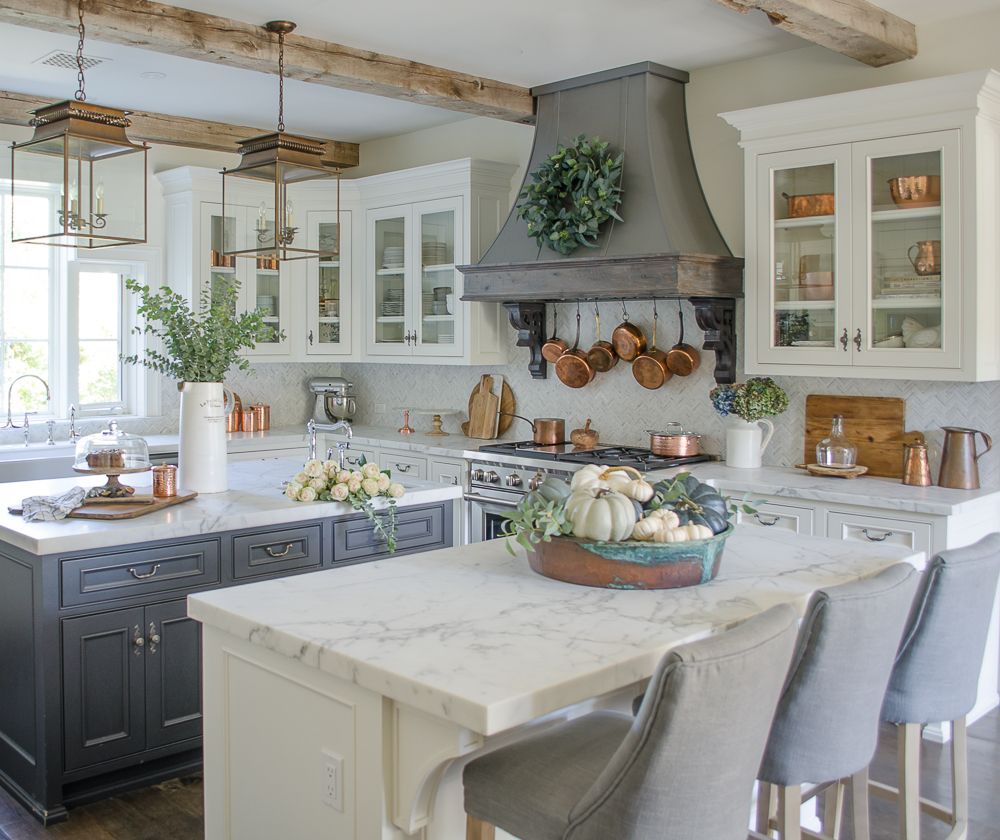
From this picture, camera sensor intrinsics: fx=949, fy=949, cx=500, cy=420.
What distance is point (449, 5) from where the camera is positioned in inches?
148

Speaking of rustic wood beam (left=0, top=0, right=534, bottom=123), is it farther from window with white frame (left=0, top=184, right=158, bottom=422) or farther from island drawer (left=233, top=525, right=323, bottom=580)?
window with white frame (left=0, top=184, right=158, bottom=422)

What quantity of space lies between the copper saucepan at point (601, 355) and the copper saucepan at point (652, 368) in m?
0.18

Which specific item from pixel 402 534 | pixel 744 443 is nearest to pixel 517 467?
pixel 744 443

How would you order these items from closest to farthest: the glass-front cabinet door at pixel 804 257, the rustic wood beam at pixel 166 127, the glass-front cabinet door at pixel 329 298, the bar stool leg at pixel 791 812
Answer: the bar stool leg at pixel 791 812 → the glass-front cabinet door at pixel 804 257 → the rustic wood beam at pixel 166 127 → the glass-front cabinet door at pixel 329 298

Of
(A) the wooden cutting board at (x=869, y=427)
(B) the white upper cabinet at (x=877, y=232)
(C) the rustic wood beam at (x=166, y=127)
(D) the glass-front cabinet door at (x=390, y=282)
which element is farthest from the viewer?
(D) the glass-front cabinet door at (x=390, y=282)

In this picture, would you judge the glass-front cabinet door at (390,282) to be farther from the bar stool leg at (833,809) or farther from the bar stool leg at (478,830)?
the bar stool leg at (478,830)

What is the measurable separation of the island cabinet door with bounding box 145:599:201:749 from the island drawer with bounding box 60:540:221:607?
0.29 feet

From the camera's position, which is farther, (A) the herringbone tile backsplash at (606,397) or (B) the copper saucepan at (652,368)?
(B) the copper saucepan at (652,368)

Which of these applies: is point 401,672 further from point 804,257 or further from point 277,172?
point 804,257

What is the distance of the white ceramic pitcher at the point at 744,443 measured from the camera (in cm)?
436

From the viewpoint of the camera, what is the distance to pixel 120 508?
320 cm

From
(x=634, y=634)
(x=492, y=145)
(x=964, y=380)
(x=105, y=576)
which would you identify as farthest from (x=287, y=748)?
(x=492, y=145)

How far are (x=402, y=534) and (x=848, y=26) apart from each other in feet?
8.40

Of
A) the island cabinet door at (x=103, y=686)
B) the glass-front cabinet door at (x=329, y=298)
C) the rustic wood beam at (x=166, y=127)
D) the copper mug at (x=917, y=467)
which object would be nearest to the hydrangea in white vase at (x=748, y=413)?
the copper mug at (x=917, y=467)
